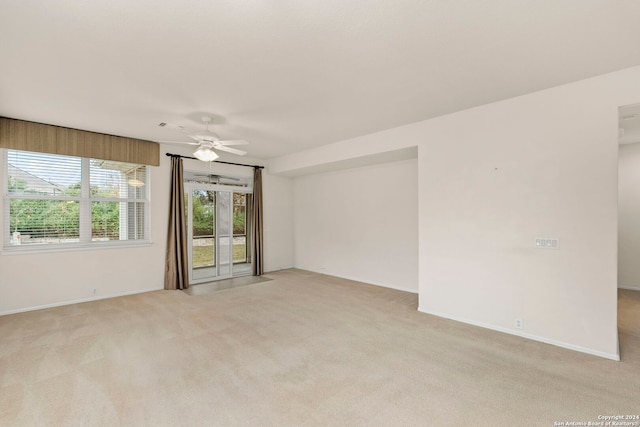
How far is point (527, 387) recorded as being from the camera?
2.44 metres

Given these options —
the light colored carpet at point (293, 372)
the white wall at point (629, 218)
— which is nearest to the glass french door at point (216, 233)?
the light colored carpet at point (293, 372)

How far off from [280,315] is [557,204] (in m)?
3.71

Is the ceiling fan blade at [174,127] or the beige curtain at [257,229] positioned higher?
the ceiling fan blade at [174,127]

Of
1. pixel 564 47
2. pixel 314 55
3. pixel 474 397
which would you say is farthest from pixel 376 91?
pixel 474 397

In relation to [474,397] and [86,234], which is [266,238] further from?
[474,397]

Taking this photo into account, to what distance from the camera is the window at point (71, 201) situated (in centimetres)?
443

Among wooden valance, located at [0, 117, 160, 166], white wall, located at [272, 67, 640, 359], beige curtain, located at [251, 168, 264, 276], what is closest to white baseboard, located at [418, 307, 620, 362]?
white wall, located at [272, 67, 640, 359]

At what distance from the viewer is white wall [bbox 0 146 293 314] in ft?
14.3

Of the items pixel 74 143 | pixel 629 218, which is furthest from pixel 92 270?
pixel 629 218

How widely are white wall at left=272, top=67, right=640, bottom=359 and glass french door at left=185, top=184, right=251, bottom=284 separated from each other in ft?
14.2

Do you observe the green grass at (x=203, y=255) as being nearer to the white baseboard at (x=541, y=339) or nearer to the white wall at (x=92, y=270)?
the white wall at (x=92, y=270)

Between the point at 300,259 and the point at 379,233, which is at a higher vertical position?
the point at 379,233

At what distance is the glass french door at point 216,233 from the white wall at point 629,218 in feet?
25.1

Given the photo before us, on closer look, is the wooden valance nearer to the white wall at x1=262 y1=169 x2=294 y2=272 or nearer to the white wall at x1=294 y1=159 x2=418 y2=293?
the white wall at x1=262 y1=169 x2=294 y2=272
